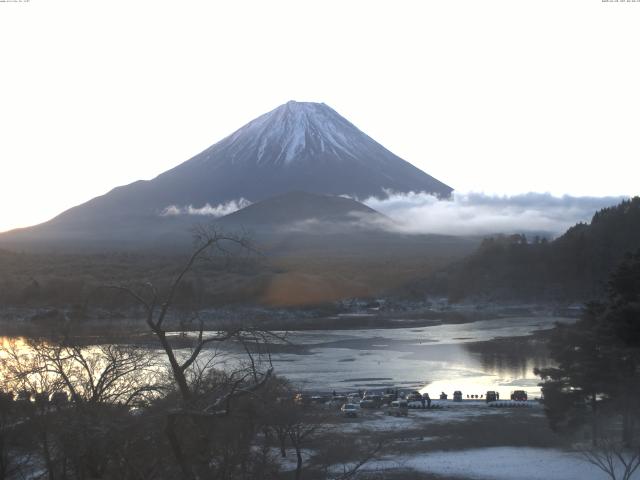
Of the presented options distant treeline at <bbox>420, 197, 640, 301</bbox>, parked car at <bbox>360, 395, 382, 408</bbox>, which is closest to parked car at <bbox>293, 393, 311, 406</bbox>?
parked car at <bbox>360, 395, 382, 408</bbox>

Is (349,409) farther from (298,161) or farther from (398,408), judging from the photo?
(298,161)

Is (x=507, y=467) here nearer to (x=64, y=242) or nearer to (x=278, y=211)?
A: (x=64, y=242)

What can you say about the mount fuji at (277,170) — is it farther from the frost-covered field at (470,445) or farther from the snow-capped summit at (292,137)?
the frost-covered field at (470,445)

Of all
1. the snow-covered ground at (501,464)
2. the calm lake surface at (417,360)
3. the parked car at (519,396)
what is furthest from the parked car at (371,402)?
the snow-covered ground at (501,464)

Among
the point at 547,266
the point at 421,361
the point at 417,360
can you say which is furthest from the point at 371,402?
the point at 547,266

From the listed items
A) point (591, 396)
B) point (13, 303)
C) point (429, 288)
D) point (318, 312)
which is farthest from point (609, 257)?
point (591, 396)

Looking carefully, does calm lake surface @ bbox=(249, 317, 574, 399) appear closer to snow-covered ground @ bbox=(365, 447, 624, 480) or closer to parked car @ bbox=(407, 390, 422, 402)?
parked car @ bbox=(407, 390, 422, 402)
